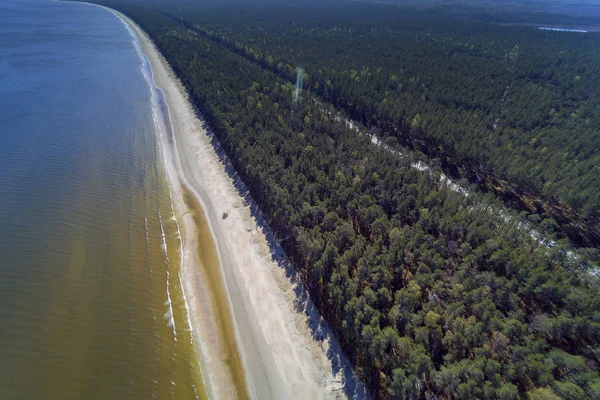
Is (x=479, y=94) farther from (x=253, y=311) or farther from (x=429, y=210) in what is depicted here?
(x=253, y=311)

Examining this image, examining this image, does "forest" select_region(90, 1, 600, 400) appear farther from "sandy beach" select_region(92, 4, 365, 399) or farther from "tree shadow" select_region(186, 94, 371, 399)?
"sandy beach" select_region(92, 4, 365, 399)

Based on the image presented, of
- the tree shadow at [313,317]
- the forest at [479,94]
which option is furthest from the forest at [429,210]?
the tree shadow at [313,317]

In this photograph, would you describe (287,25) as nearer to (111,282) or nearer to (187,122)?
(187,122)

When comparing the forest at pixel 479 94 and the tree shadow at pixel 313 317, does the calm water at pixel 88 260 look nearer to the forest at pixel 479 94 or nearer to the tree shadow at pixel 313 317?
the tree shadow at pixel 313 317

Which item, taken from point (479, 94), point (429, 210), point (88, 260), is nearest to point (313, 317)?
point (429, 210)

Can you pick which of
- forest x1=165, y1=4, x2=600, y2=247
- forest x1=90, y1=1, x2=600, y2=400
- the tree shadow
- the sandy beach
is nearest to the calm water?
the sandy beach

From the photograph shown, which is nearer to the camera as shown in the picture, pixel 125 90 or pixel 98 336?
pixel 98 336

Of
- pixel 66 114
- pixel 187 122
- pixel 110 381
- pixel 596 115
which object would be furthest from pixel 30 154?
pixel 596 115

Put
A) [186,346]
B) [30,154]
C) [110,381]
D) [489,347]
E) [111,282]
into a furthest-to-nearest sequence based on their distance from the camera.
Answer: [30,154]
[111,282]
[186,346]
[110,381]
[489,347]
